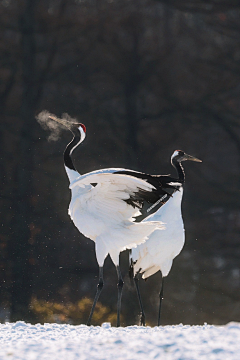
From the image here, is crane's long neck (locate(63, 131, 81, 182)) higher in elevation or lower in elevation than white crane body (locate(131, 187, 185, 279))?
higher

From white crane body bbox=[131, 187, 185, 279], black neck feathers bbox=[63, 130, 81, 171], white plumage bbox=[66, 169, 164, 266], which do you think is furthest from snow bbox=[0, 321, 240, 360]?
black neck feathers bbox=[63, 130, 81, 171]

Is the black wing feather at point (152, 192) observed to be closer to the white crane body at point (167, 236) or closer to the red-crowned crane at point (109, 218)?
the red-crowned crane at point (109, 218)

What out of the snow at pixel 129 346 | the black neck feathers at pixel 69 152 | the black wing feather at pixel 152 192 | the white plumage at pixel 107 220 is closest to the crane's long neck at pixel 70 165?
the black neck feathers at pixel 69 152

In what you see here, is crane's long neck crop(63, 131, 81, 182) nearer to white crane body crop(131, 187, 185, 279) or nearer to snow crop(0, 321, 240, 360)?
white crane body crop(131, 187, 185, 279)

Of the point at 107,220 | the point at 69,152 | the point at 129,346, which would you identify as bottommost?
the point at 129,346

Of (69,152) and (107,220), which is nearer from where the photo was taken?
(107,220)

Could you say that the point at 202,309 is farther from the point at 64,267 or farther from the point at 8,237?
the point at 8,237

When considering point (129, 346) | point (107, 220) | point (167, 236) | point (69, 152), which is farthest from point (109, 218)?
point (129, 346)

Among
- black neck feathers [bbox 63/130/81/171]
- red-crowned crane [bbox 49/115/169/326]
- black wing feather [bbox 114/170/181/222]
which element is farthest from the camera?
black neck feathers [bbox 63/130/81/171]

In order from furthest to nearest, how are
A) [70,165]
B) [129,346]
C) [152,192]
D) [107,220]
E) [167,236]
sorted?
[70,165]
[167,236]
[107,220]
[152,192]
[129,346]

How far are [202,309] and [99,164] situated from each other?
358cm

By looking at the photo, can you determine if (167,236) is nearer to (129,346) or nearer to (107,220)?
(107,220)

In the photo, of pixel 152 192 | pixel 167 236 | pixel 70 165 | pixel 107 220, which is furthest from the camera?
pixel 70 165

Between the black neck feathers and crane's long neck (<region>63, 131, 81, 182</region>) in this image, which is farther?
the black neck feathers
